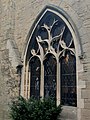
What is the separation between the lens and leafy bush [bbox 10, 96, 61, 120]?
5.74 m

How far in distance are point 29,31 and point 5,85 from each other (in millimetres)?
2056

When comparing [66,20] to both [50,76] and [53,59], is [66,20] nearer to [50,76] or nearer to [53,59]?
[53,59]

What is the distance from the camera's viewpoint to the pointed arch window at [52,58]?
20.0ft

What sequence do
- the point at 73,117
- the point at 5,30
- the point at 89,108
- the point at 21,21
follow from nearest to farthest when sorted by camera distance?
the point at 89,108
the point at 73,117
the point at 21,21
the point at 5,30

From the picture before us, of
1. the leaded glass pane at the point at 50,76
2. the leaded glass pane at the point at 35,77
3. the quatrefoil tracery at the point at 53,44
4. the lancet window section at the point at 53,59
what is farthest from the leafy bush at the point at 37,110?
the quatrefoil tracery at the point at 53,44

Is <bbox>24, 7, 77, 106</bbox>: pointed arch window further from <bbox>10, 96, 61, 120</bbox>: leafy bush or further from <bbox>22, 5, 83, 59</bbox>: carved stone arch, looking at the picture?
<bbox>10, 96, 61, 120</bbox>: leafy bush

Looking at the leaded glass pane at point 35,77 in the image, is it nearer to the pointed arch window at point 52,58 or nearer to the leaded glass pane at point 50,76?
the pointed arch window at point 52,58

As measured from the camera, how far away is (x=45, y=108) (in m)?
5.80

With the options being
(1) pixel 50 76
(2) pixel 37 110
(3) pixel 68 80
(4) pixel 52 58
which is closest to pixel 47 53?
(4) pixel 52 58

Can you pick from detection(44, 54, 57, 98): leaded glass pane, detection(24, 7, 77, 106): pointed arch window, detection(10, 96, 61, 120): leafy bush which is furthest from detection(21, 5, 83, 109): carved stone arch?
detection(10, 96, 61, 120): leafy bush

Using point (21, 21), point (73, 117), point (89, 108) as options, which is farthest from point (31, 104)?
point (21, 21)

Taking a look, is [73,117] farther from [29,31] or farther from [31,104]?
[29,31]

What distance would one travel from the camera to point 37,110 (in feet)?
19.1

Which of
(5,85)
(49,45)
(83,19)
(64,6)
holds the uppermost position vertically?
(64,6)
